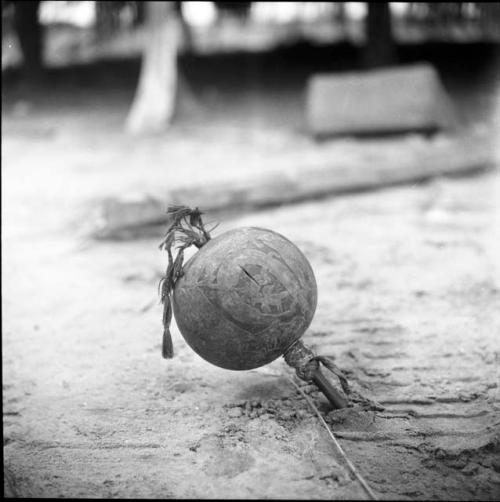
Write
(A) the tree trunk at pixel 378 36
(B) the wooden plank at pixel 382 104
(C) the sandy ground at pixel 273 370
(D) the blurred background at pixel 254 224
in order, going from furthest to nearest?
1. (A) the tree trunk at pixel 378 36
2. (B) the wooden plank at pixel 382 104
3. (D) the blurred background at pixel 254 224
4. (C) the sandy ground at pixel 273 370

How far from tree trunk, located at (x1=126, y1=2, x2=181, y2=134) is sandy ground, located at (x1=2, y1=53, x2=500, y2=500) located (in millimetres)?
3528

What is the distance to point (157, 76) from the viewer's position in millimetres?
9539

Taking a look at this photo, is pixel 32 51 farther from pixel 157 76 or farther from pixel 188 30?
pixel 157 76

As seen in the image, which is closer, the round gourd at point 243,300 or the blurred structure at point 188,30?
the round gourd at point 243,300

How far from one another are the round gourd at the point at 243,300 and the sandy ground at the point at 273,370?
378 mm

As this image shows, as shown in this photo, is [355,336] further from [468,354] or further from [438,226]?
[438,226]

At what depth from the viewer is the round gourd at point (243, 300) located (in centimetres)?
263

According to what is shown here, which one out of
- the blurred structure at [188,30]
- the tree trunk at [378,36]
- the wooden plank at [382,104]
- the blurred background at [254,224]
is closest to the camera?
the blurred background at [254,224]

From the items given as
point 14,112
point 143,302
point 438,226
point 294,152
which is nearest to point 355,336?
point 143,302

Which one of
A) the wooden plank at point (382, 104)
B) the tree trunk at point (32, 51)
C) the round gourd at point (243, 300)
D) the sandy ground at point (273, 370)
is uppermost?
the tree trunk at point (32, 51)

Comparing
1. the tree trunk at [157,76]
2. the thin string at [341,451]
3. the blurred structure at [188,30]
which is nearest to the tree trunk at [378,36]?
the blurred structure at [188,30]

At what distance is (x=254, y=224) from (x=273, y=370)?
248 cm

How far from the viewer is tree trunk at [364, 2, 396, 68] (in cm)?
989

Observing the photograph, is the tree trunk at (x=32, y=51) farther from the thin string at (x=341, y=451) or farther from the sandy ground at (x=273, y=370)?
the thin string at (x=341, y=451)
